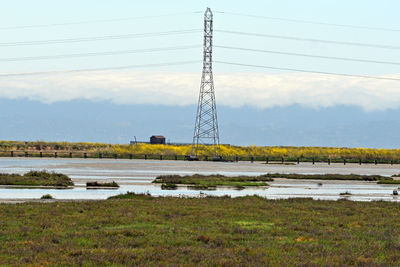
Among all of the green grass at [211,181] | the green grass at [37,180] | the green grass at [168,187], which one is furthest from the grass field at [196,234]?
the green grass at [211,181]

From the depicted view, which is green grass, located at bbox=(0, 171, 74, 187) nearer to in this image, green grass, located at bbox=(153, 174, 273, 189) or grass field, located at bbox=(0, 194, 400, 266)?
green grass, located at bbox=(153, 174, 273, 189)

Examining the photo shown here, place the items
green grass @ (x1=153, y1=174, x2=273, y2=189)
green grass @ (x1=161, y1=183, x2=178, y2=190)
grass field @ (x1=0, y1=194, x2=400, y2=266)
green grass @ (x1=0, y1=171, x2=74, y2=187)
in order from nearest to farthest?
grass field @ (x1=0, y1=194, x2=400, y2=266), green grass @ (x1=0, y1=171, x2=74, y2=187), green grass @ (x1=161, y1=183, x2=178, y2=190), green grass @ (x1=153, y1=174, x2=273, y2=189)

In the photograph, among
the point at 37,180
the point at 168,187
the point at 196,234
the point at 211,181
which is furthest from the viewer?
the point at 211,181

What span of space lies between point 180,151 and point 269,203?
A: 411ft

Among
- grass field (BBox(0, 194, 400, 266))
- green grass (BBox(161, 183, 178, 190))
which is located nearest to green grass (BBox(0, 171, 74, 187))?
green grass (BBox(161, 183, 178, 190))

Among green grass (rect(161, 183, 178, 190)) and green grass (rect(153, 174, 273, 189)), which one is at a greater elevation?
green grass (rect(153, 174, 273, 189))

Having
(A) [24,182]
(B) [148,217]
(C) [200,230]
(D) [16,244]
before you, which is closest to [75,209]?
(B) [148,217]

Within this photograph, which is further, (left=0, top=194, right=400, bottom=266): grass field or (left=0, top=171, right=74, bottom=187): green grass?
(left=0, top=171, right=74, bottom=187): green grass

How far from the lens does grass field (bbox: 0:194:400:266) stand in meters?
19.1

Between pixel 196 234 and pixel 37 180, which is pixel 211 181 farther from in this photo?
pixel 196 234

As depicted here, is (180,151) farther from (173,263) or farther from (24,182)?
(173,263)

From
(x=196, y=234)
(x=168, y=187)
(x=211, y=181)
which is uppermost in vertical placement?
(x=211, y=181)

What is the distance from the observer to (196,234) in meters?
24.3

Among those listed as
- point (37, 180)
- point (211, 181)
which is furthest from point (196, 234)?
point (211, 181)
